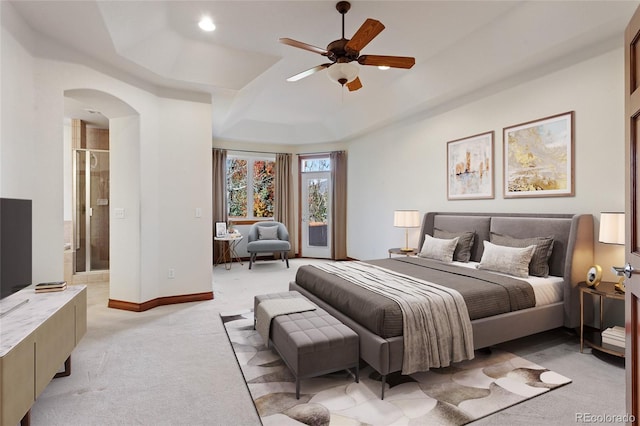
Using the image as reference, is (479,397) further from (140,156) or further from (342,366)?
(140,156)

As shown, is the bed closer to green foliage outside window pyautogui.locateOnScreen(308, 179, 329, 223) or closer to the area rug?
the area rug

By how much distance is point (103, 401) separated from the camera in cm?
205

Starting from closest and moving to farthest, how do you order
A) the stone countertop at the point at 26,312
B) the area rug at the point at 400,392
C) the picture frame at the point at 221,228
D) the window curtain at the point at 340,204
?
1. the stone countertop at the point at 26,312
2. the area rug at the point at 400,392
3. the picture frame at the point at 221,228
4. the window curtain at the point at 340,204

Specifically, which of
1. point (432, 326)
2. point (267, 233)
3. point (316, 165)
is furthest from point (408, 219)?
point (316, 165)

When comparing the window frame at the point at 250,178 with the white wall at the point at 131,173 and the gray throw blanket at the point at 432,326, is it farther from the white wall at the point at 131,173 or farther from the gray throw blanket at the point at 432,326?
the gray throw blanket at the point at 432,326

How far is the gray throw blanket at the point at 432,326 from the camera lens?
2141mm

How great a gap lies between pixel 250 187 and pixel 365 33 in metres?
5.53

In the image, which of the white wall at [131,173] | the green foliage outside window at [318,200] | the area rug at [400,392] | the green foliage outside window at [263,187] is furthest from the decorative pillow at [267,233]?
the area rug at [400,392]

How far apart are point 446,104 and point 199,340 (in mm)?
4303

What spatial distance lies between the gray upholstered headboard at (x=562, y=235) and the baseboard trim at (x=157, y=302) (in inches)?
139

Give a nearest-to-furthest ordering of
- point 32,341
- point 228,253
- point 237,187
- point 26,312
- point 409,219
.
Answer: point 32,341 → point 26,312 → point 409,219 → point 228,253 → point 237,187

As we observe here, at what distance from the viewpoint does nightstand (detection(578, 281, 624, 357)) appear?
246 cm

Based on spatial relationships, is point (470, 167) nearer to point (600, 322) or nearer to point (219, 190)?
point (600, 322)

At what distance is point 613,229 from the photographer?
2.53 meters
